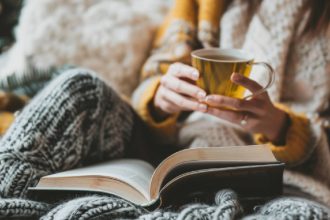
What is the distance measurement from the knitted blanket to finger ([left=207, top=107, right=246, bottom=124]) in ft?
0.67

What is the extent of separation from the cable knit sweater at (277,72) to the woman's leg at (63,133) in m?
0.17

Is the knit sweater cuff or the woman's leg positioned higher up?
the woman's leg

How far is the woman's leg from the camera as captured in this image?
2.25 ft

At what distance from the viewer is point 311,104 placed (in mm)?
1065

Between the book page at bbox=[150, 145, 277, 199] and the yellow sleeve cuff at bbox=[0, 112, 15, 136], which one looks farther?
the yellow sleeve cuff at bbox=[0, 112, 15, 136]

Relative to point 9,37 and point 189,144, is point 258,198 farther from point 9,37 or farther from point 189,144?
point 9,37

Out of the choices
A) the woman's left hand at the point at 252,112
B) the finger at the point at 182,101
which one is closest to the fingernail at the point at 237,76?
the woman's left hand at the point at 252,112

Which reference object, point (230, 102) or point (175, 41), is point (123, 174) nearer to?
point (230, 102)

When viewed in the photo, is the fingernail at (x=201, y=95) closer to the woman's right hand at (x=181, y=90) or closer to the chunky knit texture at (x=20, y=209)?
the woman's right hand at (x=181, y=90)

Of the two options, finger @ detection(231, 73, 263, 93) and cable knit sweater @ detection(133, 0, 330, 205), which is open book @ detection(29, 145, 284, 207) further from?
cable knit sweater @ detection(133, 0, 330, 205)

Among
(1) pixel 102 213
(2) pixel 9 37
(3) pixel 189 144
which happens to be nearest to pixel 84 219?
(1) pixel 102 213

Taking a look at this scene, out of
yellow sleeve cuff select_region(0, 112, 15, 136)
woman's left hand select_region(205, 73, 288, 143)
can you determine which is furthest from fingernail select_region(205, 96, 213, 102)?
yellow sleeve cuff select_region(0, 112, 15, 136)

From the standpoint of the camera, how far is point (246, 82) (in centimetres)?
73

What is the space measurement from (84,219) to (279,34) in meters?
0.70
